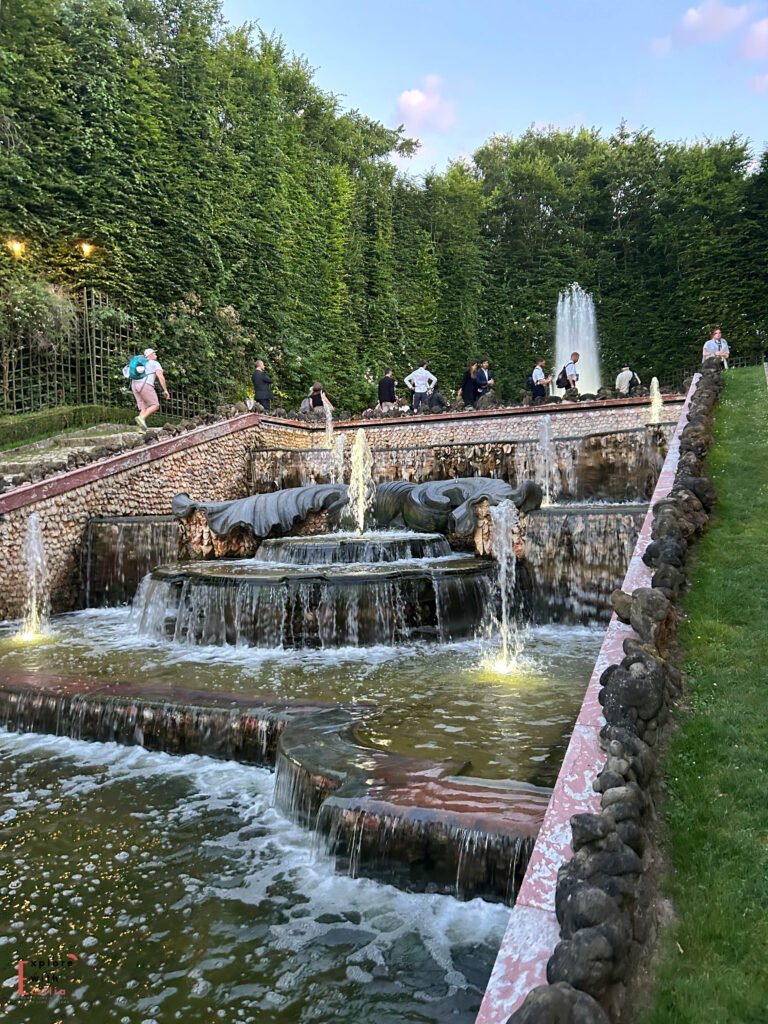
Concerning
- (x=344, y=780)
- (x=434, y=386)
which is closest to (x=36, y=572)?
(x=344, y=780)

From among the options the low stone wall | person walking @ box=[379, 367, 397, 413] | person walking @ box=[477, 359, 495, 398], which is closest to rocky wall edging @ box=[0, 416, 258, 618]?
the low stone wall

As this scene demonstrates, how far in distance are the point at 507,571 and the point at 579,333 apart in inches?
801

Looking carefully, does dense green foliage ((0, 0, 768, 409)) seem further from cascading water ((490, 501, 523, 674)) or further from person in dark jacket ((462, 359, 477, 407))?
cascading water ((490, 501, 523, 674))

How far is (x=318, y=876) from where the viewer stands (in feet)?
9.33

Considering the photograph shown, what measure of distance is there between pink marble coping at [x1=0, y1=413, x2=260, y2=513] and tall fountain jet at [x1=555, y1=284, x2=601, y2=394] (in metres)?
15.5

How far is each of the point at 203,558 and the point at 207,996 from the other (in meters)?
7.08

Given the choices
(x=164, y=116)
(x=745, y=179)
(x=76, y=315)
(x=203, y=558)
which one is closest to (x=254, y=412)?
(x=76, y=315)

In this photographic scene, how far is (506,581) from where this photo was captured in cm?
716

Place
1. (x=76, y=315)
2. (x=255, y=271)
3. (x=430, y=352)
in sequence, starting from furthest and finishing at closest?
1. (x=430, y=352)
2. (x=255, y=271)
3. (x=76, y=315)

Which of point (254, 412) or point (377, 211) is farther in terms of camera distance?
point (377, 211)

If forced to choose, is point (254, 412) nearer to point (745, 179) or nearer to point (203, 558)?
point (203, 558)

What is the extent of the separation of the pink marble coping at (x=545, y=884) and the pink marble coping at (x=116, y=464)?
7476 millimetres

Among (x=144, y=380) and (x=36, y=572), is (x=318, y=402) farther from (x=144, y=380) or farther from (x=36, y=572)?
(x=36, y=572)

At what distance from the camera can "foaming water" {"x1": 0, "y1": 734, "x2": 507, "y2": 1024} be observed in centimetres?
215
